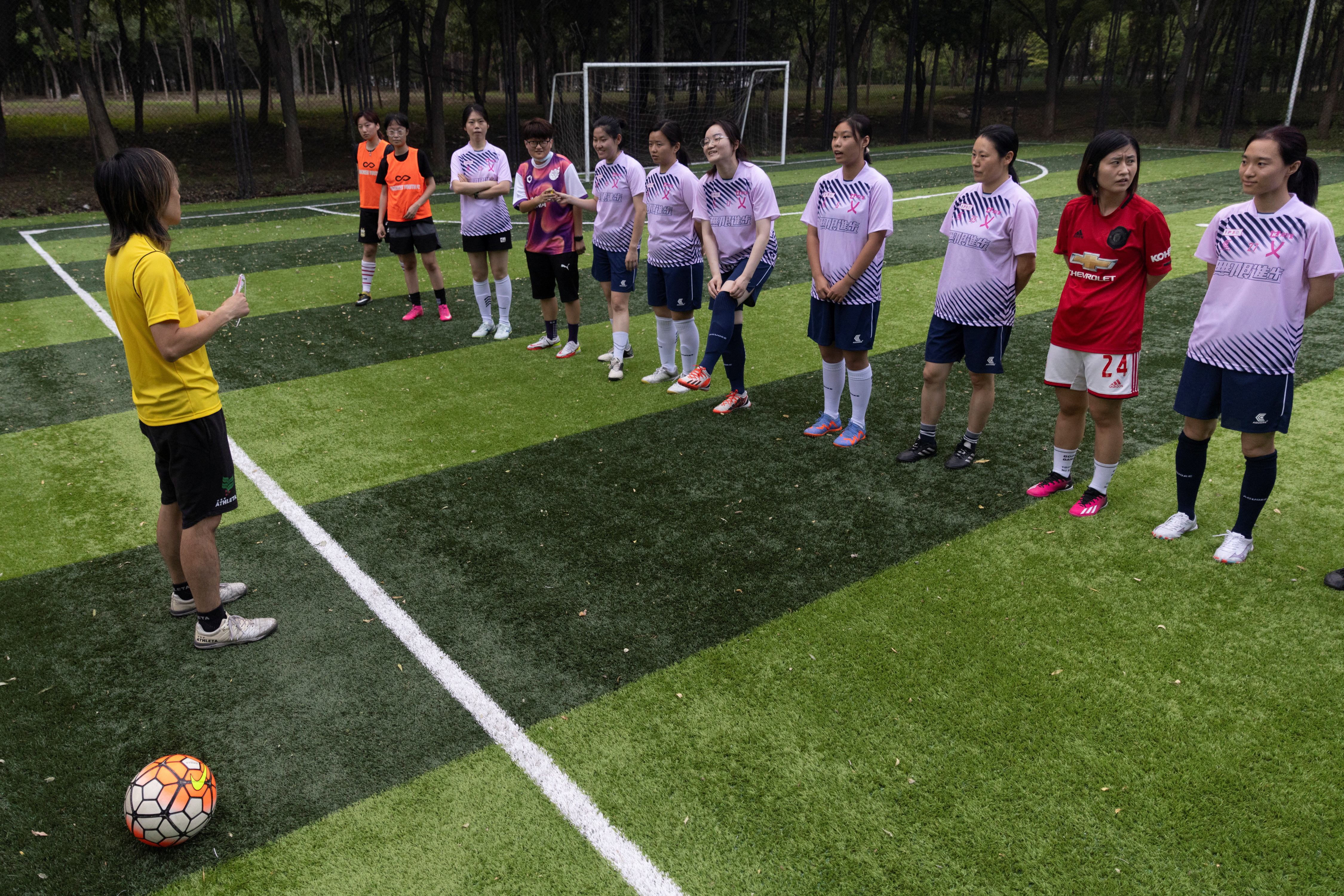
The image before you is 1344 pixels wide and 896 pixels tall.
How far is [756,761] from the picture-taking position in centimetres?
330

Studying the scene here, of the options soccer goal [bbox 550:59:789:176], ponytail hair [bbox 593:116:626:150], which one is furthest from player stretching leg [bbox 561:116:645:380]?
soccer goal [bbox 550:59:789:176]

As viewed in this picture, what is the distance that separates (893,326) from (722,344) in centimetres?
358

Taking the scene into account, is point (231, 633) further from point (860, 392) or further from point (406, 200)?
point (406, 200)

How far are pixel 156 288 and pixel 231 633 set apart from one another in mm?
1646

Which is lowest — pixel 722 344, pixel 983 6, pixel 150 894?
pixel 150 894

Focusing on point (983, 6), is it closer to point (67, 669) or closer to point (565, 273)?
point (565, 273)

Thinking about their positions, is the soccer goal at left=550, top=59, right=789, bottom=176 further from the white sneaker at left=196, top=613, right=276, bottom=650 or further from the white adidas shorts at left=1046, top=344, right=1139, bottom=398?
the white sneaker at left=196, top=613, right=276, bottom=650

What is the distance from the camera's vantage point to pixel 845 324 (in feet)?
19.0

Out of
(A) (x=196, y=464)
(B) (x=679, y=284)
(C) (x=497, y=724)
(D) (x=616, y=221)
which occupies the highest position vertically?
(D) (x=616, y=221)

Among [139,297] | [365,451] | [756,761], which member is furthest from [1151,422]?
[139,297]

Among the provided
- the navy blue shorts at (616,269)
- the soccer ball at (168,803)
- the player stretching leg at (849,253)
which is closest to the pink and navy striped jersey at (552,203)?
the navy blue shorts at (616,269)

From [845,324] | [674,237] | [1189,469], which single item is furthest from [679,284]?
[1189,469]

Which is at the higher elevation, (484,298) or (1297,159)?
(1297,159)

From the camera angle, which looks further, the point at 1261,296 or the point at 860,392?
the point at 860,392
